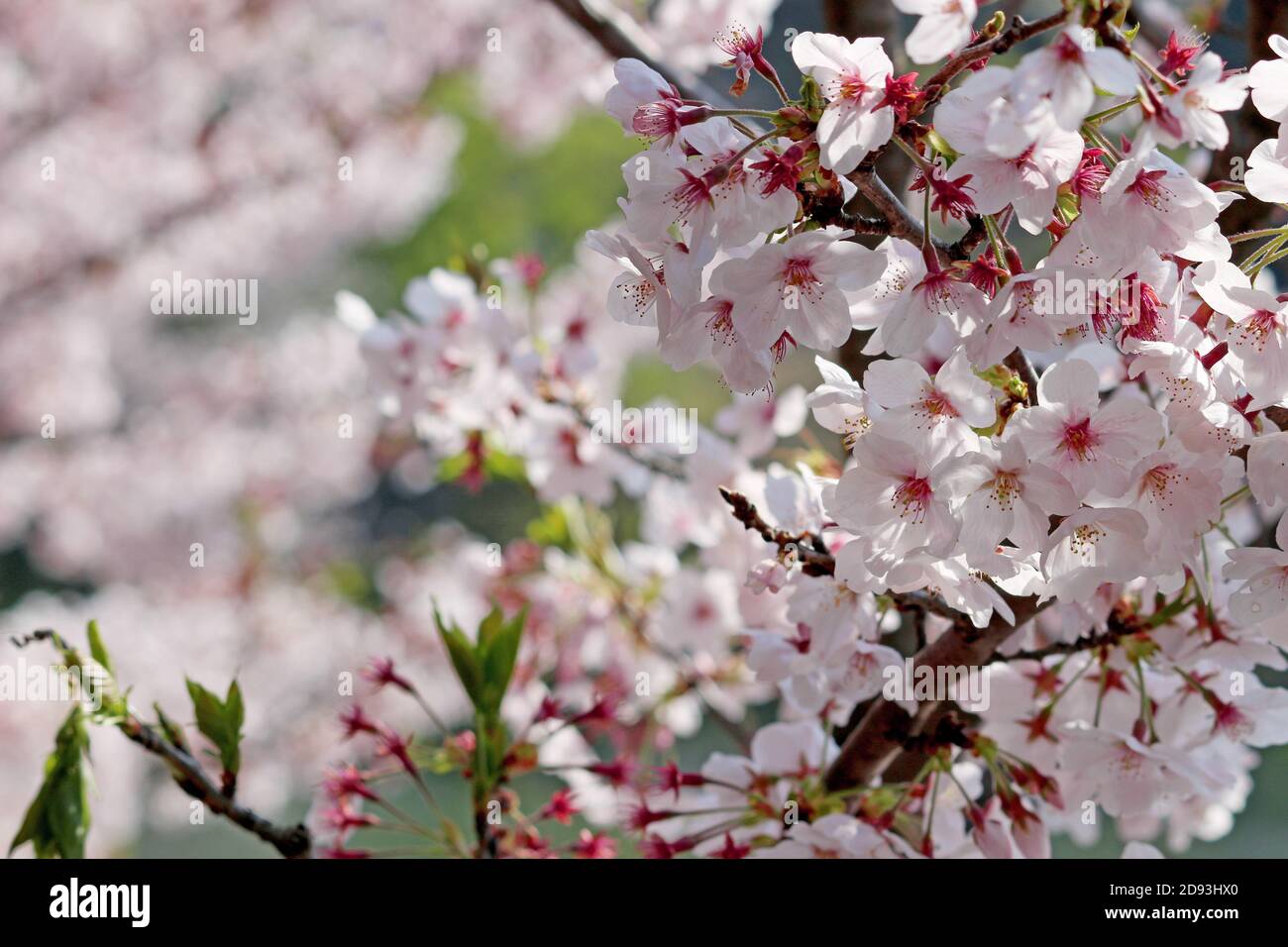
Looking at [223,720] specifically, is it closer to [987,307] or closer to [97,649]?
[97,649]

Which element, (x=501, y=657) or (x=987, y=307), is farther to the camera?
(x=501, y=657)

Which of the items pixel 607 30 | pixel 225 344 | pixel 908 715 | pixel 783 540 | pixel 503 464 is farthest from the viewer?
pixel 225 344

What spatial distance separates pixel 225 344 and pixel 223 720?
3.57 metres

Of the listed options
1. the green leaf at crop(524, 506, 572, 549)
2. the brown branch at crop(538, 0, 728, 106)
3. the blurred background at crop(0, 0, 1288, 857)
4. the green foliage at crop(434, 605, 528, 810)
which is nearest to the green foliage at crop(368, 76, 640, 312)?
the blurred background at crop(0, 0, 1288, 857)

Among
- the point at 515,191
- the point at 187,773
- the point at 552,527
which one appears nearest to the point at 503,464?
the point at 552,527

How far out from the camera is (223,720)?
2.20 ft

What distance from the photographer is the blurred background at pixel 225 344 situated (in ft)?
9.25

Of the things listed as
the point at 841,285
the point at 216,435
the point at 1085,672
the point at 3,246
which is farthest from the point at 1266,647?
the point at 216,435

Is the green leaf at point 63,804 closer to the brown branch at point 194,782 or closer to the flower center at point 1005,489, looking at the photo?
the brown branch at point 194,782

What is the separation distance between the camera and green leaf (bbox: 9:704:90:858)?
2.19 ft

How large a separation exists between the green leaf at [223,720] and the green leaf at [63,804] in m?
0.07

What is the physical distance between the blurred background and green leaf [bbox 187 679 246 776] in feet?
5.43

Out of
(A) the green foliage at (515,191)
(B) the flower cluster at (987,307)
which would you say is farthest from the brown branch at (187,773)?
(A) the green foliage at (515,191)

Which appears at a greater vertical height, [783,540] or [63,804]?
[783,540]
